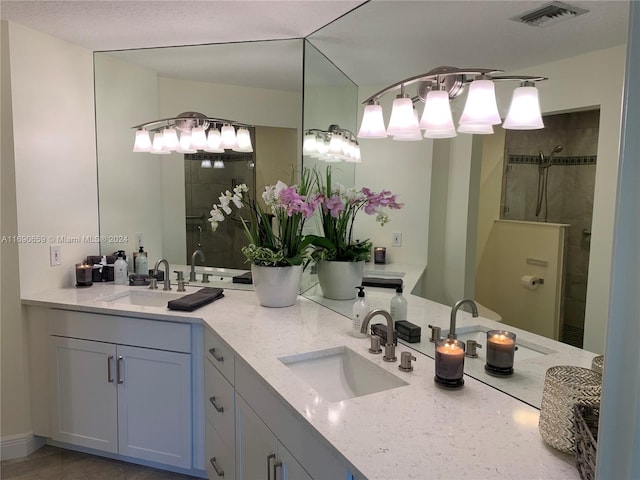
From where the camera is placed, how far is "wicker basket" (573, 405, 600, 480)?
90 cm

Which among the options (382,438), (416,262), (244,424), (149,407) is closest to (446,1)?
(416,262)

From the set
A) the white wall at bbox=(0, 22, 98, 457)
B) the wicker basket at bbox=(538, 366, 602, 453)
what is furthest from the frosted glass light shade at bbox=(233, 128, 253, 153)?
the wicker basket at bbox=(538, 366, 602, 453)

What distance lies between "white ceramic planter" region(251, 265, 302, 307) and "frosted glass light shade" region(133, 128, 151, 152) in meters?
1.21

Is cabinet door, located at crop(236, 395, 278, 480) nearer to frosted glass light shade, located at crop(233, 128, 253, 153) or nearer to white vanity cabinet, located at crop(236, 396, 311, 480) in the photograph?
Result: white vanity cabinet, located at crop(236, 396, 311, 480)

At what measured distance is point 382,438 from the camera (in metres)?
1.11

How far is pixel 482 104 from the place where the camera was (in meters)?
1.37

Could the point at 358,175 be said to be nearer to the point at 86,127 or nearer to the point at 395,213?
the point at 395,213

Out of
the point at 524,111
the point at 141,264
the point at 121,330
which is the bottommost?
the point at 121,330

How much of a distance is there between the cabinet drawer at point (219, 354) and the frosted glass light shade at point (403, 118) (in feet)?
3.53

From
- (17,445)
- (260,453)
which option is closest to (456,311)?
(260,453)

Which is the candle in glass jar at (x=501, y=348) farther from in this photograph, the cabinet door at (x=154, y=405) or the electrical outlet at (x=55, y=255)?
the electrical outlet at (x=55, y=255)

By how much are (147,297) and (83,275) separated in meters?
0.41

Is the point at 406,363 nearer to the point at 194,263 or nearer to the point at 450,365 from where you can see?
the point at 450,365

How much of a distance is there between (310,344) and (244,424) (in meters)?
0.38
